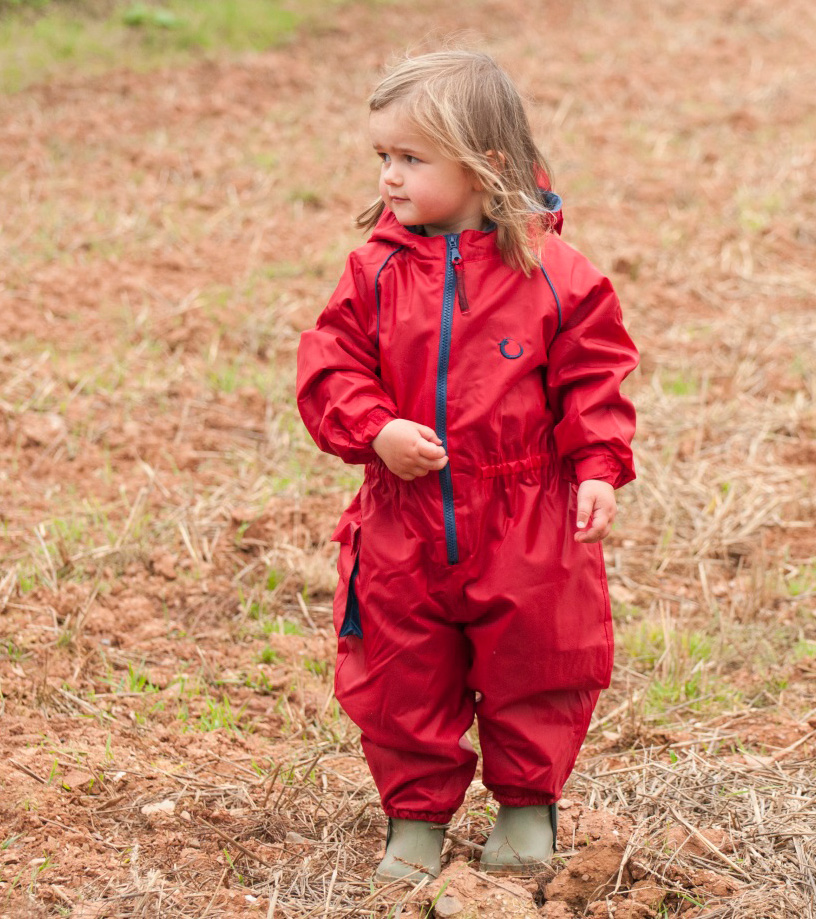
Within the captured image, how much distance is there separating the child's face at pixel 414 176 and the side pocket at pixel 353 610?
2.26ft

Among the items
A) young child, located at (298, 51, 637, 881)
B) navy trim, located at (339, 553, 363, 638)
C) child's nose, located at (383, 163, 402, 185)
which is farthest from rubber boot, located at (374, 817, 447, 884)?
child's nose, located at (383, 163, 402, 185)

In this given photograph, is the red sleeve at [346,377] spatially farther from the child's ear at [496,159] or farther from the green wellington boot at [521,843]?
the green wellington boot at [521,843]

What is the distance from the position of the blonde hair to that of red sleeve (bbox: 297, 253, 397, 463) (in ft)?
0.95

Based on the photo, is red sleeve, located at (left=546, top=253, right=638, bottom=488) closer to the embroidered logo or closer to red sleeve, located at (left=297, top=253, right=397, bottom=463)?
the embroidered logo

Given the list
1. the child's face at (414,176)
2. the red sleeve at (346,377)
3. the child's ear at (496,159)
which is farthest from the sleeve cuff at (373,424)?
the child's ear at (496,159)

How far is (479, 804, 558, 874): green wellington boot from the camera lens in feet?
8.29

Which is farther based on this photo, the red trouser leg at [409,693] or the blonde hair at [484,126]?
the red trouser leg at [409,693]

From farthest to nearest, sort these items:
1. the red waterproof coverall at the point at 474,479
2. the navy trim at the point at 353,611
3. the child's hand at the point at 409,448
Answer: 1. the navy trim at the point at 353,611
2. the red waterproof coverall at the point at 474,479
3. the child's hand at the point at 409,448

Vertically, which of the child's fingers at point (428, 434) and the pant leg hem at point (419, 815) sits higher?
the child's fingers at point (428, 434)

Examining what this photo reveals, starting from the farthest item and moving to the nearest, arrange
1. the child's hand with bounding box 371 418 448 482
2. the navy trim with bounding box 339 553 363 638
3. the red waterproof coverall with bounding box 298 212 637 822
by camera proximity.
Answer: the navy trim with bounding box 339 553 363 638
the red waterproof coverall with bounding box 298 212 637 822
the child's hand with bounding box 371 418 448 482

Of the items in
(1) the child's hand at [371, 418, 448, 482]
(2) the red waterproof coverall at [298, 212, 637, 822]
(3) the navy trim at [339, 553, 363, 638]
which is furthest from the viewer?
(3) the navy trim at [339, 553, 363, 638]

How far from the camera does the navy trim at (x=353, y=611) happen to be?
2445mm

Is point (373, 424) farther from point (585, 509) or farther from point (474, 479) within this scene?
point (585, 509)

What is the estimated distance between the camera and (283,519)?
4.05 metres
